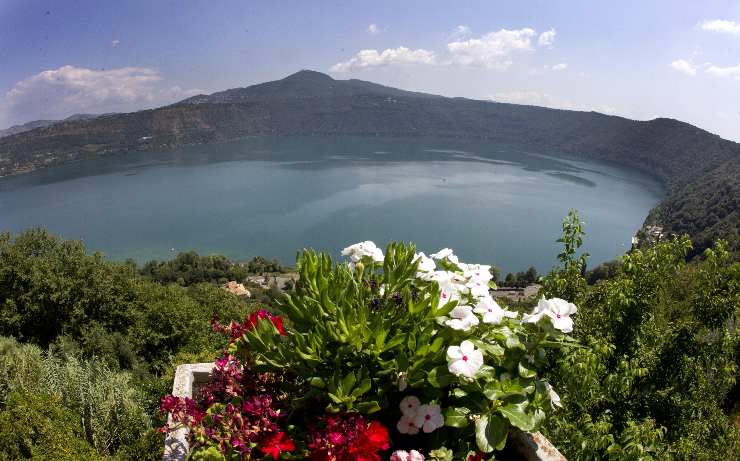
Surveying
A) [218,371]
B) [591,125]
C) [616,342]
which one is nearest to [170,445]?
[218,371]

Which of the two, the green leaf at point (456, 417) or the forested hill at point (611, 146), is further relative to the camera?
the forested hill at point (611, 146)

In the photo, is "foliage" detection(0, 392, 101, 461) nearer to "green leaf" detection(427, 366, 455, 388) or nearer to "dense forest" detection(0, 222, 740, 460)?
"dense forest" detection(0, 222, 740, 460)

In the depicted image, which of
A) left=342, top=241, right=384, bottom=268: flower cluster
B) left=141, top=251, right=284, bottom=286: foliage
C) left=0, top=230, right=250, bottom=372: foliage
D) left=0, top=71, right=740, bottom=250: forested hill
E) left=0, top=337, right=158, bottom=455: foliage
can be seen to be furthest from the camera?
left=0, top=71, right=740, bottom=250: forested hill

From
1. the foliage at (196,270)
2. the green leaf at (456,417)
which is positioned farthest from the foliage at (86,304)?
the foliage at (196,270)

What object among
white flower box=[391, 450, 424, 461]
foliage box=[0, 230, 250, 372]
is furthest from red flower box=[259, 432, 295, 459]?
foliage box=[0, 230, 250, 372]

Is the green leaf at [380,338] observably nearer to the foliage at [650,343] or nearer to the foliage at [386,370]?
the foliage at [386,370]
